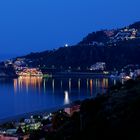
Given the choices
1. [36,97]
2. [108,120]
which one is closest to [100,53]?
[36,97]

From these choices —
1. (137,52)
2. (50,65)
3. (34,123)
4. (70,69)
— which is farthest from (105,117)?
(50,65)

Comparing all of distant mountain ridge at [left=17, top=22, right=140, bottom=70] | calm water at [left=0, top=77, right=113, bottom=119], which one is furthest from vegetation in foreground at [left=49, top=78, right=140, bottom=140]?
distant mountain ridge at [left=17, top=22, right=140, bottom=70]

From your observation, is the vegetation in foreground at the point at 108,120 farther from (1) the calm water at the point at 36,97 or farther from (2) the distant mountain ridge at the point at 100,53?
(2) the distant mountain ridge at the point at 100,53

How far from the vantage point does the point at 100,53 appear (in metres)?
42.2

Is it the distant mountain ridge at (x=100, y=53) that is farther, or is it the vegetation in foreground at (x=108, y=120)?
the distant mountain ridge at (x=100, y=53)

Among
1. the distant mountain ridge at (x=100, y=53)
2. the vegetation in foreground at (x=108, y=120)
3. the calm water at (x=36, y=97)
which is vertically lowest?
the calm water at (x=36, y=97)

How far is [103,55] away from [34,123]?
30.3 meters

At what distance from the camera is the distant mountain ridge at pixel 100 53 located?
39375 millimetres

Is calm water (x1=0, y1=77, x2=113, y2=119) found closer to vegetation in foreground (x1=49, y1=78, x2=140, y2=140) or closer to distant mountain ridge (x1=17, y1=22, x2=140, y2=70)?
distant mountain ridge (x1=17, y1=22, x2=140, y2=70)

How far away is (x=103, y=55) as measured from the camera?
138ft

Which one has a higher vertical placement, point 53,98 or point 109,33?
point 109,33

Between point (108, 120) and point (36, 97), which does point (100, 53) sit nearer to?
point (36, 97)

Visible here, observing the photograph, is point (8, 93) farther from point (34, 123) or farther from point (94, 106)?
point (94, 106)

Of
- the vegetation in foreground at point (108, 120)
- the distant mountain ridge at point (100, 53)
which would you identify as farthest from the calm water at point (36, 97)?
the vegetation in foreground at point (108, 120)
